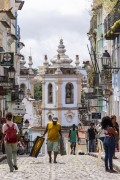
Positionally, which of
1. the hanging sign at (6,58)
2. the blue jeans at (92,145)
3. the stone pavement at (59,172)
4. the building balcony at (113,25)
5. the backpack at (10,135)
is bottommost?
the stone pavement at (59,172)

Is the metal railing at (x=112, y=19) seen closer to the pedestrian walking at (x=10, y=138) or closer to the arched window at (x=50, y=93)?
the pedestrian walking at (x=10, y=138)

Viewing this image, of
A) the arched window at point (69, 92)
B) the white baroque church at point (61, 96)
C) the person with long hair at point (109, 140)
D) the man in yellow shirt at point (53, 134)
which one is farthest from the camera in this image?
the arched window at point (69, 92)

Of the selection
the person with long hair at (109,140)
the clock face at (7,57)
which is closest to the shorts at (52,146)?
the person with long hair at (109,140)

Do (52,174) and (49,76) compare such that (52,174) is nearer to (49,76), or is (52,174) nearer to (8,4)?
(8,4)

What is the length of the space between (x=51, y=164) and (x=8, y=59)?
19003 millimetres

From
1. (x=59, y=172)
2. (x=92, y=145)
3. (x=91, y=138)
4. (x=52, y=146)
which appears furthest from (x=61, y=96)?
(x=59, y=172)

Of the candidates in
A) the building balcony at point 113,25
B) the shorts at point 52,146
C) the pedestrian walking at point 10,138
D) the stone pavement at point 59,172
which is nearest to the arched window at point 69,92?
the building balcony at point 113,25

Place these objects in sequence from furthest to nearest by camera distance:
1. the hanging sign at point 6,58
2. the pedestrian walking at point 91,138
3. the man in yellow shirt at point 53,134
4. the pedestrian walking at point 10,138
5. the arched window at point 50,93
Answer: the arched window at point 50,93 → the hanging sign at point 6,58 → the pedestrian walking at point 91,138 → the man in yellow shirt at point 53,134 → the pedestrian walking at point 10,138

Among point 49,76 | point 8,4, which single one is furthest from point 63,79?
point 8,4

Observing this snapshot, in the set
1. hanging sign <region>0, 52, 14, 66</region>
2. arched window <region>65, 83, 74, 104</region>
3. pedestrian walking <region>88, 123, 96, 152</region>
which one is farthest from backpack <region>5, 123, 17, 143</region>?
arched window <region>65, 83, 74, 104</region>

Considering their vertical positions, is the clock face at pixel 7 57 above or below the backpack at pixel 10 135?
above

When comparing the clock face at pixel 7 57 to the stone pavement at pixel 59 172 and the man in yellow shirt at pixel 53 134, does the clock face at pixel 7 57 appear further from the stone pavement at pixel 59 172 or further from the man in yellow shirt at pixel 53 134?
the stone pavement at pixel 59 172

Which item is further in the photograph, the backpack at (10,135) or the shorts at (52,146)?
the shorts at (52,146)

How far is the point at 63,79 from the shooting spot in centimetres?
10919
